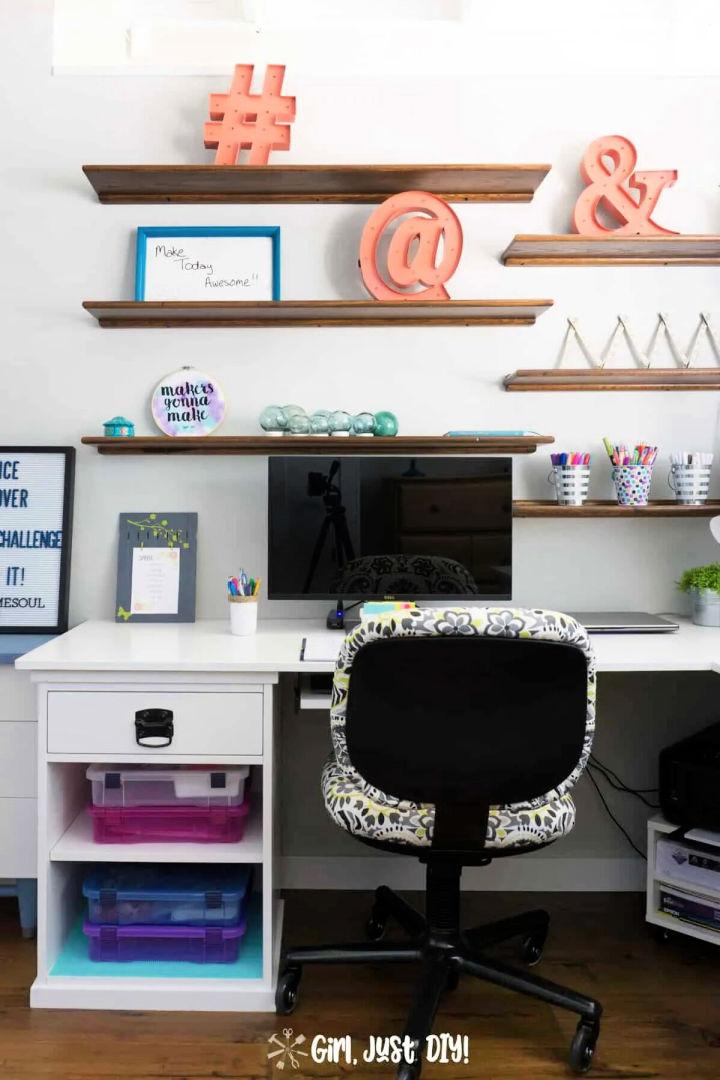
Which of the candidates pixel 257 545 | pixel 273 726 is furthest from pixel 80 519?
pixel 273 726

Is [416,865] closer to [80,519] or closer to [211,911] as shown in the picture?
[211,911]

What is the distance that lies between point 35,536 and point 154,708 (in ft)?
2.78

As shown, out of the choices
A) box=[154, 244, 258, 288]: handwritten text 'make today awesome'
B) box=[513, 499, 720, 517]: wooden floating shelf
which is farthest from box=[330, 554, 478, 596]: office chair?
box=[154, 244, 258, 288]: handwritten text 'make today awesome'

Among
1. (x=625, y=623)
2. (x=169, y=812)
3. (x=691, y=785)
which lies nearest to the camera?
(x=169, y=812)

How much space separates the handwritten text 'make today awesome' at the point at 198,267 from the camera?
2506 mm

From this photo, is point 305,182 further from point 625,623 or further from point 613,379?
point 625,623

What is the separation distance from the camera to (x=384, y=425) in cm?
243

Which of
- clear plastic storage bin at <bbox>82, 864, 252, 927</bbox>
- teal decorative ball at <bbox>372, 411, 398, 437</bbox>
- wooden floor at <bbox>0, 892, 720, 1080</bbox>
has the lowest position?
wooden floor at <bbox>0, 892, 720, 1080</bbox>

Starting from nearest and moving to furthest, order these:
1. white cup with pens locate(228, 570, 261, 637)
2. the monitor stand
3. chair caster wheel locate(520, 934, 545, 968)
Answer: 1. chair caster wheel locate(520, 934, 545, 968)
2. white cup with pens locate(228, 570, 261, 637)
3. the monitor stand

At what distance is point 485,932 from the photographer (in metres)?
2.03

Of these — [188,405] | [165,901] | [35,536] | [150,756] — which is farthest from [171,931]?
[188,405]

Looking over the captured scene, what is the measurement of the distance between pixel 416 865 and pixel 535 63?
231 cm

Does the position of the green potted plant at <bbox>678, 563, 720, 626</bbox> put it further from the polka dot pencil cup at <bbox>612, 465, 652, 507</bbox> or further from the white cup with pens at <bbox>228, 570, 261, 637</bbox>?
the white cup with pens at <bbox>228, 570, 261, 637</bbox>

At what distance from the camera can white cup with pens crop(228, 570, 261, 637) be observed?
2.24 metres
